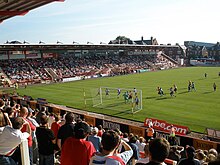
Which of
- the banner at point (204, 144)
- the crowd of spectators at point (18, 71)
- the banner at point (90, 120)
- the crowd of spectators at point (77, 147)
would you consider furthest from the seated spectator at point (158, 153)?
the crowd of spectators at point (18, 71)

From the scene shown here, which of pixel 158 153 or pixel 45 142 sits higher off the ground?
pixel 158 153

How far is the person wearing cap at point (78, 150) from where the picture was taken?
4.49 metres

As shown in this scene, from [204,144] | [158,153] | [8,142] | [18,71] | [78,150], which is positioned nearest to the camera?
[158,153]

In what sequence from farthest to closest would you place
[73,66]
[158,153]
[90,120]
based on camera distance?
[73,66], [90,120], [158,153]

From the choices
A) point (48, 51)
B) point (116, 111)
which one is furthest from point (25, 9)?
point (48, 51)

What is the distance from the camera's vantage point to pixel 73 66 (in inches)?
2788

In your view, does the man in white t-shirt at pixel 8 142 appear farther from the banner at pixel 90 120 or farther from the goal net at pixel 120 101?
the goal net at pixel 120 101

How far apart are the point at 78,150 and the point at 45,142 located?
2.23m

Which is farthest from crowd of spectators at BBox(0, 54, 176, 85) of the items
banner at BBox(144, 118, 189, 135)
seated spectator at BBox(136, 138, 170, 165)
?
seated spectator at BBox(136, 138, 170, 165)

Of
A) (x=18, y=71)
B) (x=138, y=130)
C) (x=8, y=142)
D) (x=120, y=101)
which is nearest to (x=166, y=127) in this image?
(x=138, y=130)

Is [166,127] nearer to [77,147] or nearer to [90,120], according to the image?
[90,120]

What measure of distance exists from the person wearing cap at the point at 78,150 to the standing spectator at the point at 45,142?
5.91 ft

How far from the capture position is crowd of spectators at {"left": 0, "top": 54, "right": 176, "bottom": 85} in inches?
2338

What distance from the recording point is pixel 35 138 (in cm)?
654
